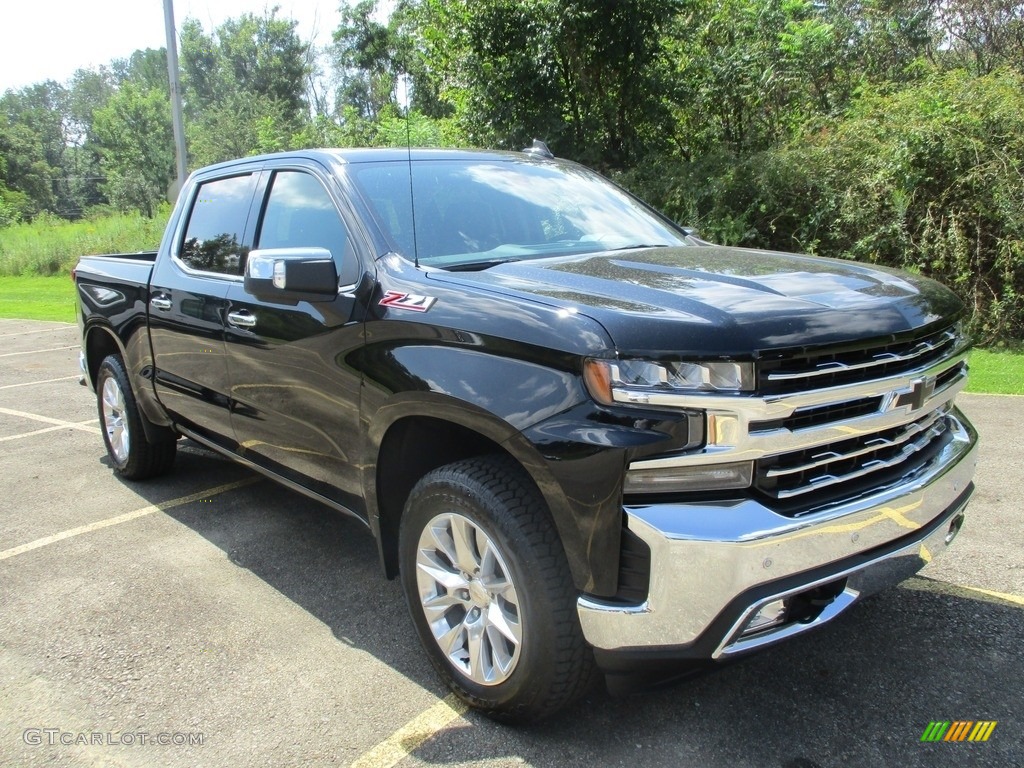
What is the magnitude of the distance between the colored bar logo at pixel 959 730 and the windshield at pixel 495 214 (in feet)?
6.93

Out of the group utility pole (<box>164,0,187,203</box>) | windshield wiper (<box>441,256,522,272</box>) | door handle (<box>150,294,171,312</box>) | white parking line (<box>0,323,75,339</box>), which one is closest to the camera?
windshield wiper (<box>441,256,522,272</box>)

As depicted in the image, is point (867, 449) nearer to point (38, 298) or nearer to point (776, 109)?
point (776, 109)

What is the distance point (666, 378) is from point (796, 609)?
2.58 ft

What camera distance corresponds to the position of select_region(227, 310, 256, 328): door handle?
3.74 meters

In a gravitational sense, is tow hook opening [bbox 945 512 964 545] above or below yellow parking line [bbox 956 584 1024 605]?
above

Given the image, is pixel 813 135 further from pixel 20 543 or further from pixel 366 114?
pixel 366 114

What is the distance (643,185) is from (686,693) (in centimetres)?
965

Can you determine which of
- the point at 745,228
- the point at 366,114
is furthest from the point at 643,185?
the point at 366,114

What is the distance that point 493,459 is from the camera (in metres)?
2.69

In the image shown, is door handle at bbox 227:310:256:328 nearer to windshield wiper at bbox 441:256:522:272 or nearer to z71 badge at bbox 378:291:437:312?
z71 badge at bbox 378:291:437:312

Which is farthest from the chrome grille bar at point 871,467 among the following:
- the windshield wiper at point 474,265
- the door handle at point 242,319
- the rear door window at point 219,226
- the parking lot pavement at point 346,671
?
the rear door window at point 219,226

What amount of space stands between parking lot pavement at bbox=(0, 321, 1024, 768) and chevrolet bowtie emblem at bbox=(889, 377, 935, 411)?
1001 mm

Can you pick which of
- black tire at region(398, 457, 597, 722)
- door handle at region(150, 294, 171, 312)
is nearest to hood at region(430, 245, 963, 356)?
black tire at region(398, 457, 597, 722)

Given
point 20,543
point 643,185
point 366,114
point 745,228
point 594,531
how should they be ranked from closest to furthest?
point 594,531 < point 20,543 < point 745,228 < point 643,185 < point 366,114
